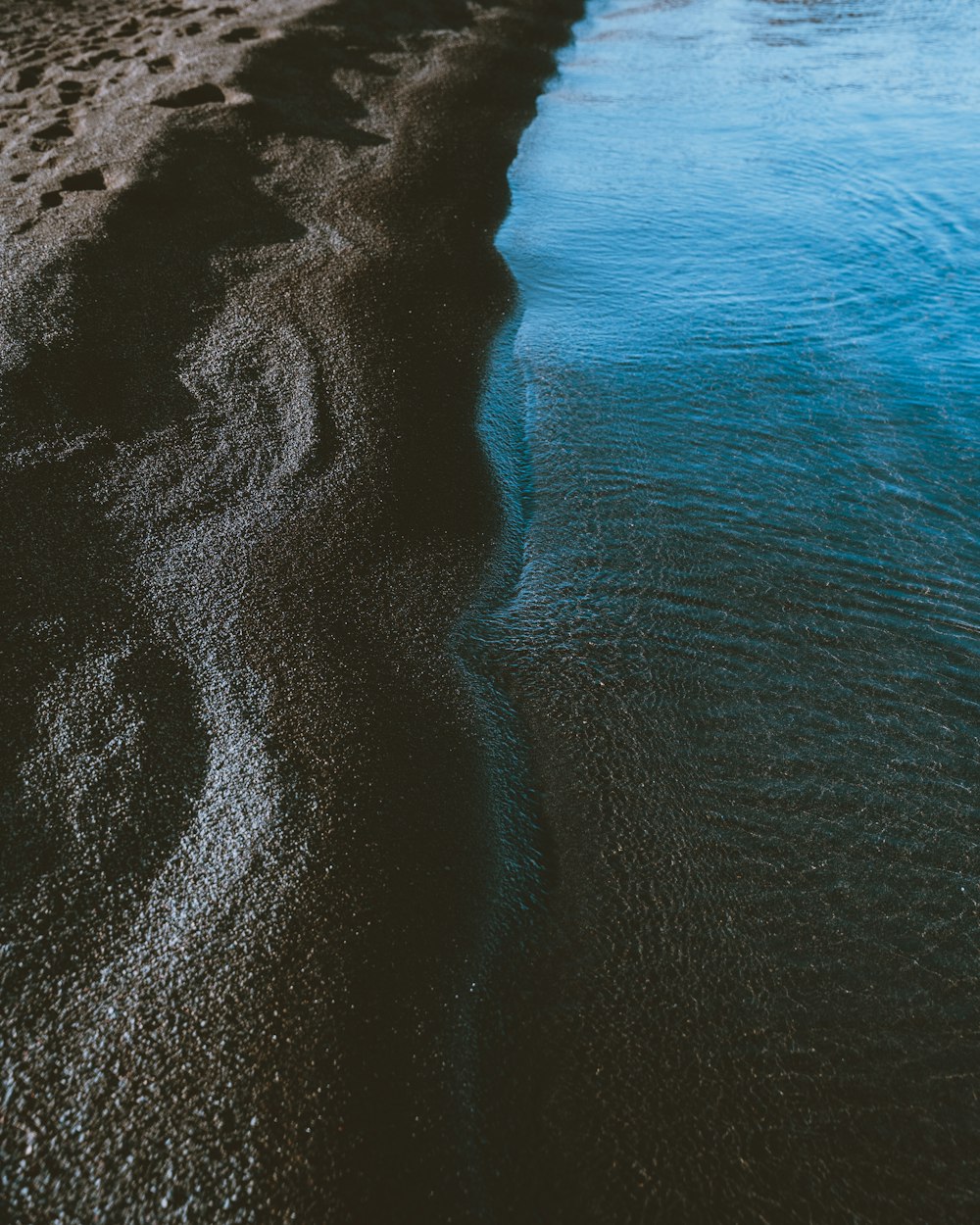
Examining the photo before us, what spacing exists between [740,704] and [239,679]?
1.85 m

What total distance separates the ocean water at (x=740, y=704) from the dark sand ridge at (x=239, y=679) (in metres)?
0.26

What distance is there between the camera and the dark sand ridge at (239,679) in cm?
210

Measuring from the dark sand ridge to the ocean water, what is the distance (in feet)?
0.87

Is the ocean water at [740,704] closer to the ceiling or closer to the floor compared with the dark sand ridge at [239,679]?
closer to the floor

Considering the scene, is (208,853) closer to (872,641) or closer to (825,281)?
(872,641)

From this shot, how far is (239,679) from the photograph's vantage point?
3.14 m

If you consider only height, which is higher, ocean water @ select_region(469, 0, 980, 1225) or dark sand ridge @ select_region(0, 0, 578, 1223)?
dark sand ridge @ select_region(0, 0, 578, 1223)

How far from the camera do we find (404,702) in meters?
3.18

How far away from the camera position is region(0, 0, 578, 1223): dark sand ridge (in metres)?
2.10

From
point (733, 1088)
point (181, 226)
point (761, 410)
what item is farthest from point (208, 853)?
point (181, 226)

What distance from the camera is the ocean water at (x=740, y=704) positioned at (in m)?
2.23

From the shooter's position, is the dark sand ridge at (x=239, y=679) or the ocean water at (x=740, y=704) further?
the ocean water at (x=740, y=704)

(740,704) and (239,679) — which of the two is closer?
(239,679)

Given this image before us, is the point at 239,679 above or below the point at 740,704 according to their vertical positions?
above
